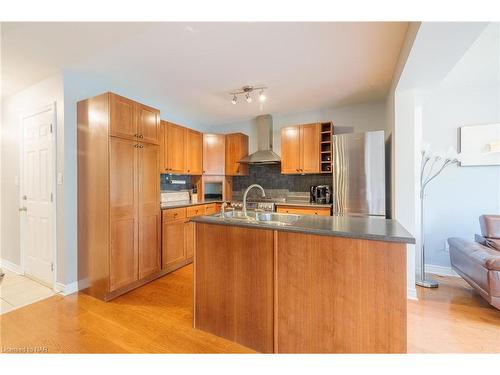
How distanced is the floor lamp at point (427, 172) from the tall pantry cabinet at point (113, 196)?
3.40m

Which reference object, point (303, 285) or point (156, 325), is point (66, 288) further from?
point (303, 285)

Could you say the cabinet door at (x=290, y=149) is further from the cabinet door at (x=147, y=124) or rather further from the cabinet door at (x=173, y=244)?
the cabinet door at (x=147, y=124)

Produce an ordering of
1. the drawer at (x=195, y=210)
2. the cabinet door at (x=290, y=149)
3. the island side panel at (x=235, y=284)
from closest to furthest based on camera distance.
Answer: the island side panel at (x=235, y=284), the drawer at (x=195, y=210), the cabinet door at (x=290, y=149)

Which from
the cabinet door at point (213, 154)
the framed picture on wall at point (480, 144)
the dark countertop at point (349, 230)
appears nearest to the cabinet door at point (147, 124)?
the cabinet door at point (213, 154)

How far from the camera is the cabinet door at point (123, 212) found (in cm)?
238

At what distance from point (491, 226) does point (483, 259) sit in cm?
77

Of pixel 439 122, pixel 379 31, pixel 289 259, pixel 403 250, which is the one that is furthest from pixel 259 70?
pixel 439 122

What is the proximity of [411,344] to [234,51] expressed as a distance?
290 cm

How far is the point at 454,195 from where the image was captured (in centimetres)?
302

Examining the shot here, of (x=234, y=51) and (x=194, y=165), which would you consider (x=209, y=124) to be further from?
(x=234, y=51)

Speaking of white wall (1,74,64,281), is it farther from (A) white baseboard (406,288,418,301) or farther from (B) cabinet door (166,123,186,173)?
(A) white baseboard (406,288,418,301)

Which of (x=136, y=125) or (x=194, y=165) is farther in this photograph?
(x=194, y=165)

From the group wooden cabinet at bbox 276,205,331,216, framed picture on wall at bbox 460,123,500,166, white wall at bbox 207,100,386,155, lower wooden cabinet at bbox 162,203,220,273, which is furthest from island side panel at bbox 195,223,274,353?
framed picture on wall at bbox 460,123,500,166

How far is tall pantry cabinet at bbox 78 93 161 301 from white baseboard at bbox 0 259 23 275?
1300 millimetres
